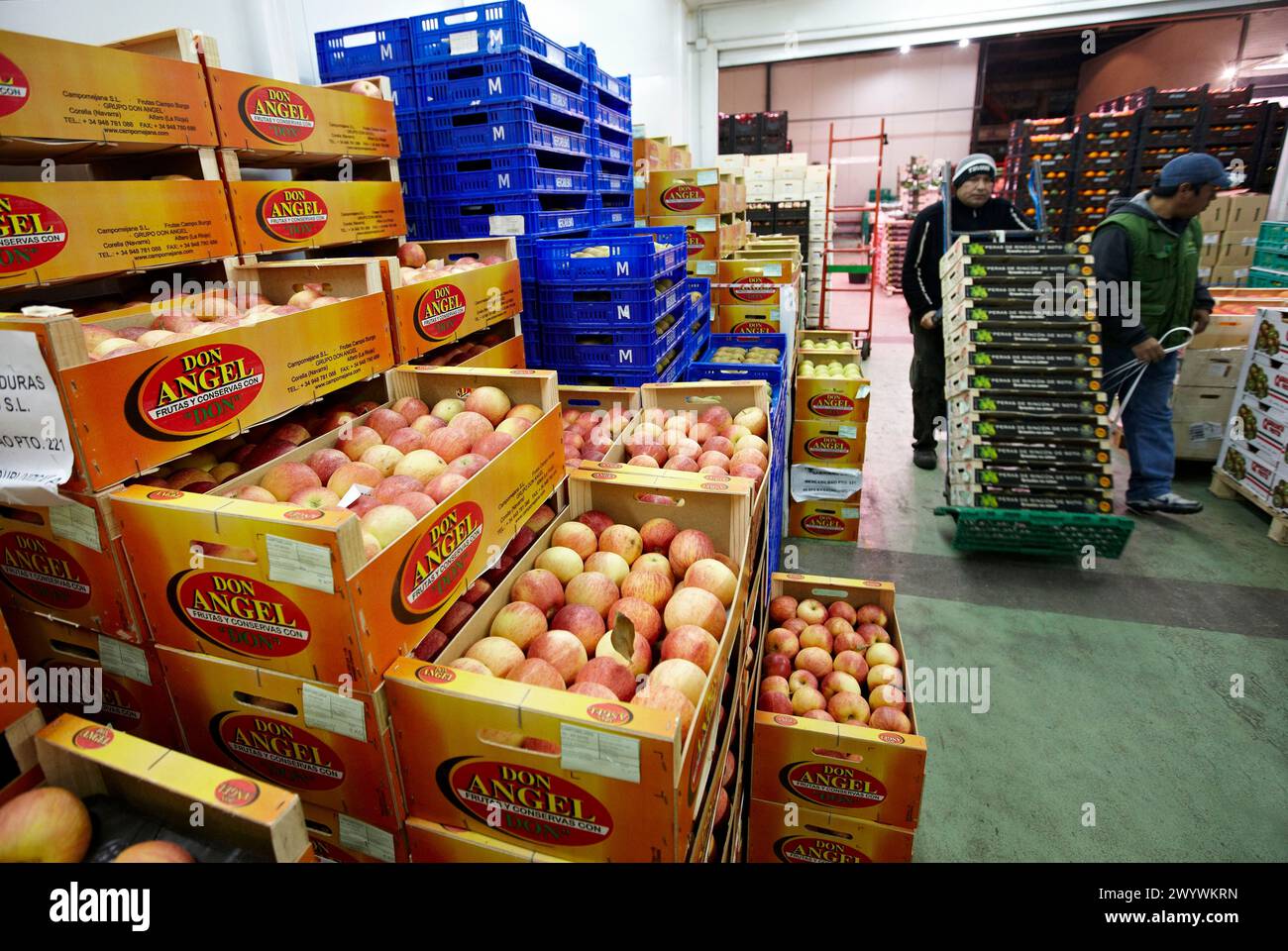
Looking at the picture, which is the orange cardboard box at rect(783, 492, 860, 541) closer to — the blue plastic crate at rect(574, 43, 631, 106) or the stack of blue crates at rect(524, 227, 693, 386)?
the stack of blue crates at rect(524, 227, 693, 386)

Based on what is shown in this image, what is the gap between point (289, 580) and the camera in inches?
48.4

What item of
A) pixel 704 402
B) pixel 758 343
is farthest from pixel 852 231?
pixel 704 402

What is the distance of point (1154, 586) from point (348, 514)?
4.25 metres

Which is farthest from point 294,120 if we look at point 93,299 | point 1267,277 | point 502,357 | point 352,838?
point 1267,277

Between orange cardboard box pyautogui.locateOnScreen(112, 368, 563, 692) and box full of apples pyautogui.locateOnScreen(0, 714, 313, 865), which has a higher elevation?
orange cardboard box pyautogui.locateOnScreen(112, 368, 563, 692)

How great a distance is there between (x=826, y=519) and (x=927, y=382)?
1.78 meters

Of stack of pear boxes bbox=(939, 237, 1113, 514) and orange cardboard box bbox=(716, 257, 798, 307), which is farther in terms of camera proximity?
orange cardboard box bbox=(716, 257, 798, 307)

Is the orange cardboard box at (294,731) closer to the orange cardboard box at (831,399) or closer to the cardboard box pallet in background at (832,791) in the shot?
the cardboard box pallet in background at (832,791)

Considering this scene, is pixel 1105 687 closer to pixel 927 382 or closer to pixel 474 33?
pixel 927 382

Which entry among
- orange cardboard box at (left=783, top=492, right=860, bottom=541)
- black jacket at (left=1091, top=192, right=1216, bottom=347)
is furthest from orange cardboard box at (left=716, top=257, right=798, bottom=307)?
black jacket at (left=1091, top=192, right=1216, bottom=347)

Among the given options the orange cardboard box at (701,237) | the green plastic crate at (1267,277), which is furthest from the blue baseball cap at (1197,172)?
the green plastic crate at (1267,277)

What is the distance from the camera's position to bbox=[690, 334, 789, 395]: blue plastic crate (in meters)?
3.79

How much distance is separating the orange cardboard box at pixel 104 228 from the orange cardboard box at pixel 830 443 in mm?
3267

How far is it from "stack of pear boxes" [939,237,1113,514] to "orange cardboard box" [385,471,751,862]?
3.21 meters
